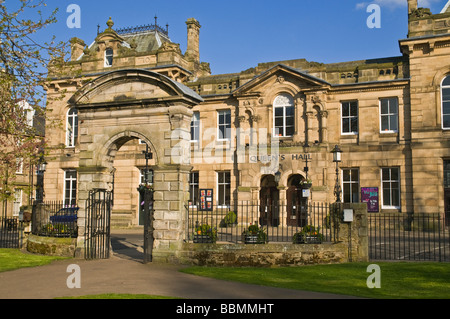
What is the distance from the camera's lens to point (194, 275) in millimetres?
11773

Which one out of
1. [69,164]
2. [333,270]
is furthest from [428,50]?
[69,164]

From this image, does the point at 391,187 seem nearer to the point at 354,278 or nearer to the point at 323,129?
the point at 323,129

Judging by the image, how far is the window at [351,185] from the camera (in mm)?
26781

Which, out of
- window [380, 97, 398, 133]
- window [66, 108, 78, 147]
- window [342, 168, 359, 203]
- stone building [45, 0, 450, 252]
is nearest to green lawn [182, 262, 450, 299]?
stone building [45, 0, 450, 252]

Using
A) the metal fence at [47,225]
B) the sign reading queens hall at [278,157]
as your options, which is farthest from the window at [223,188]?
the metal fence at [47,225]

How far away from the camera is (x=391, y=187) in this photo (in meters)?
26.0

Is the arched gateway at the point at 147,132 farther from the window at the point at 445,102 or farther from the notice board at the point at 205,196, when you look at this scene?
the window at the point at 445,102

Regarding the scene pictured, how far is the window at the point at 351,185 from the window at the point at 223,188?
7488 mm

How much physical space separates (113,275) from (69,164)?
2256cm

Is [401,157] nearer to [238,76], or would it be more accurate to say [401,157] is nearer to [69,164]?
[238,76]

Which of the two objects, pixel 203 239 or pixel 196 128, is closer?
pixel 203 239

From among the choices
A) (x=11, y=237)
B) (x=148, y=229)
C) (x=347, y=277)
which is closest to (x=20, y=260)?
(x=148, y=229)

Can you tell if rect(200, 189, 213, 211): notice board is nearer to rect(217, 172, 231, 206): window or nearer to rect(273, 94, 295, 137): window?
rect(217, 172, 231, 206): window

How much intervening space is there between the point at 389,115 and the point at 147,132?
57.6ft
